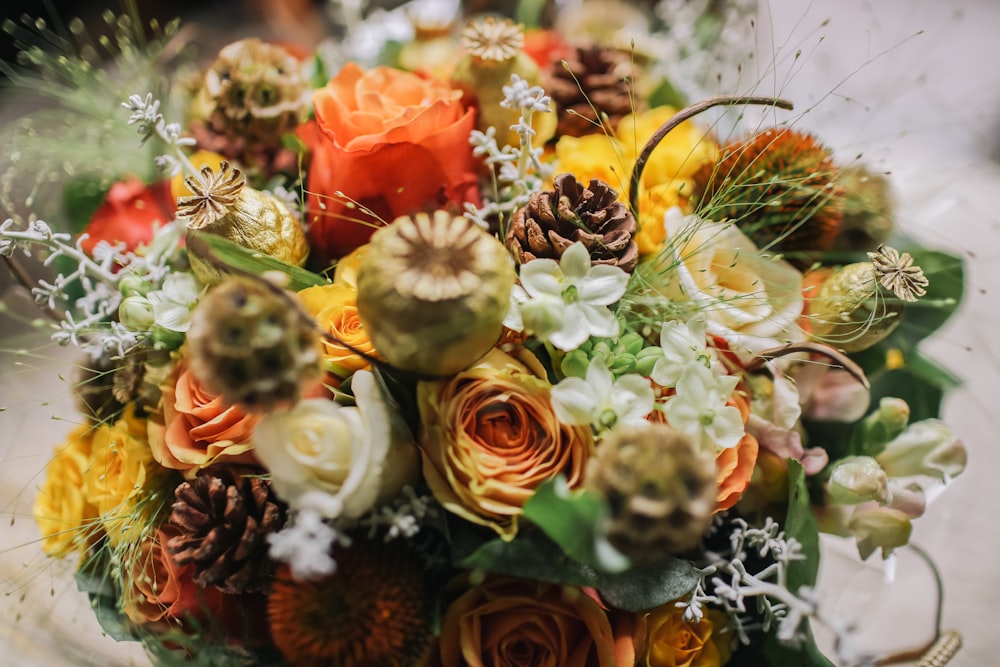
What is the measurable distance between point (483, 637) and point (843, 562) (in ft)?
1.37

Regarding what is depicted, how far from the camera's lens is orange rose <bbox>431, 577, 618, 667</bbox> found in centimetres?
44

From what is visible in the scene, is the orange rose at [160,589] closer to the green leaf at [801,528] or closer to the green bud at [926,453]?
the green leaf at [801,528]

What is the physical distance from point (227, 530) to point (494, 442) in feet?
0.58

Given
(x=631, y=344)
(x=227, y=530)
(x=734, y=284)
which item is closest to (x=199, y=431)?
(x=227, y=530)

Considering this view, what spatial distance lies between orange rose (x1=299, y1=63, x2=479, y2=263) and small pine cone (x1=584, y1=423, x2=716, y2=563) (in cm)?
26

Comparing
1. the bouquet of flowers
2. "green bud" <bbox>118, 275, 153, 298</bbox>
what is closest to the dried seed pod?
the bouquet of flowers

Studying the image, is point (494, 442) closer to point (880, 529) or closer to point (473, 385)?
point (473, 385)

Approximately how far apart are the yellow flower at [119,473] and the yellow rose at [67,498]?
14 mm

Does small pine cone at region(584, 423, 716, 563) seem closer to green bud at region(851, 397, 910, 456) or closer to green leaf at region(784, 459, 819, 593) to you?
green leaf at region(784, 459, 819, 593)

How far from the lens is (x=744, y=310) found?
1.63 ft

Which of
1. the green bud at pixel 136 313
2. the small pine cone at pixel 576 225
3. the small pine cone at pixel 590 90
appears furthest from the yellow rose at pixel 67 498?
the small pine cone at pixel 590 90

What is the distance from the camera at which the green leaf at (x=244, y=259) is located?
414 mm

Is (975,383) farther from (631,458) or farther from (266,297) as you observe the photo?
(266,297)

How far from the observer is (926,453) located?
565 millimetres
